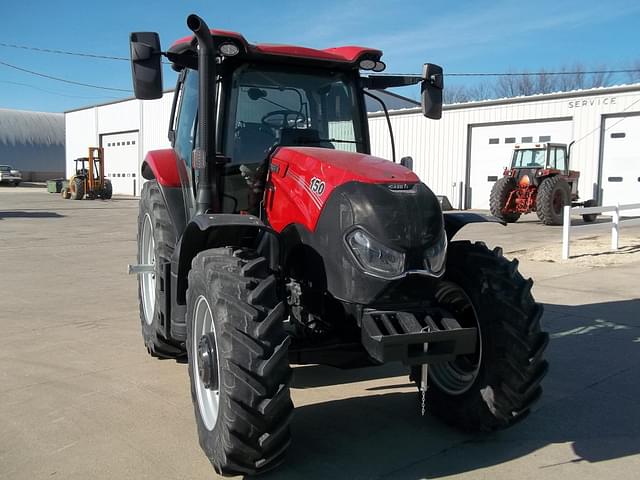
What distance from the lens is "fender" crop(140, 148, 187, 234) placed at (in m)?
4.46

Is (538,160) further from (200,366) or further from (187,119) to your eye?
(200,366)

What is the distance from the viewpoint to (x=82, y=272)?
30.0 feet

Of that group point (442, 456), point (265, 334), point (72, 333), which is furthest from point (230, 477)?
point (72, 333)

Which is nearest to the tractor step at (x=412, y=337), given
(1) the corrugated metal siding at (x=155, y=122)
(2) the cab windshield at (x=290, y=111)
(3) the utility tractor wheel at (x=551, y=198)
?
(2) the cab windshield at (x=290, y=111)

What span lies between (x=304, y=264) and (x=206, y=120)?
1.03 m

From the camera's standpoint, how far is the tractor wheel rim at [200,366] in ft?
Result: 10.4

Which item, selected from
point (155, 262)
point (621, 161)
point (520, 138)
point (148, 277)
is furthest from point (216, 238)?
point (520, 138)

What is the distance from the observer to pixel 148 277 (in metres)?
5.34

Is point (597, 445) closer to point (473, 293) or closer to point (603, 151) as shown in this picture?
point (473, 293)

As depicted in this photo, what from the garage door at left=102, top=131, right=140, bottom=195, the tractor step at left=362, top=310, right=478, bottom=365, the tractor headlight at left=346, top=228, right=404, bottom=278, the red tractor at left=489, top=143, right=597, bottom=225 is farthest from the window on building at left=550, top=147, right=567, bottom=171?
the garage door at left=102, top=131, right=140, bottom=195

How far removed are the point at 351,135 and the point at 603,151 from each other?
17.7 meters

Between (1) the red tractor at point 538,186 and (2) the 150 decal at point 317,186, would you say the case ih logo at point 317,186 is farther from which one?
(1) the red tractor at point 538,186

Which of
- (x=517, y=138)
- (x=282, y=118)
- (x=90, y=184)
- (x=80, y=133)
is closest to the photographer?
(x=282, y=118)

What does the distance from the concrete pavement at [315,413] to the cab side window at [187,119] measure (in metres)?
1.67
